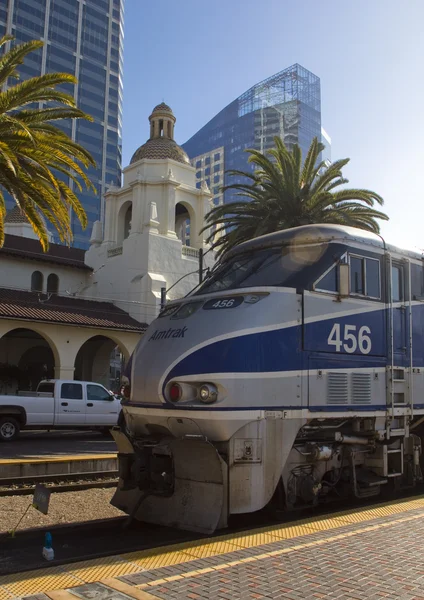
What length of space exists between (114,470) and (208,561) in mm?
8163

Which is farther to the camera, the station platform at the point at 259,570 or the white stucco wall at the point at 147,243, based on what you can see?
the white stucco wall at the point at 147,243

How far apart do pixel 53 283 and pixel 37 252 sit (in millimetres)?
2101

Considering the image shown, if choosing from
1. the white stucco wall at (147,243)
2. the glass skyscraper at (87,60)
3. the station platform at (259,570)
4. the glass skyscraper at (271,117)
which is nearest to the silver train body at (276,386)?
the station platform at (259,570)

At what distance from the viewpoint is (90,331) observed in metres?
29.4

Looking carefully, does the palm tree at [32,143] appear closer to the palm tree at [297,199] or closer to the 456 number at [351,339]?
the 456 number at [351,339]

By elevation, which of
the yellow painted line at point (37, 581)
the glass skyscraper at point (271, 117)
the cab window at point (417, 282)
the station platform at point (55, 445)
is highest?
the glass skyscraper at point (271, 117)

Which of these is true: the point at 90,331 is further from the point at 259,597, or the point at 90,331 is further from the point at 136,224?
the point at 259,597

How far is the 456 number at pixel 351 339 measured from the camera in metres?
7.91

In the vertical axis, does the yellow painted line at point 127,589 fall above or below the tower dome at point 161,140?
below

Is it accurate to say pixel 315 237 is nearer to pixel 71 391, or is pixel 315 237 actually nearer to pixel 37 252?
pixel 71 391

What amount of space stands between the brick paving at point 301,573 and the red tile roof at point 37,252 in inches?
1194

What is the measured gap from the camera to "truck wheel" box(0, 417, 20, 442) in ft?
62.0

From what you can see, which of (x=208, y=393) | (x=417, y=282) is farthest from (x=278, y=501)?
(x=417, y=282)

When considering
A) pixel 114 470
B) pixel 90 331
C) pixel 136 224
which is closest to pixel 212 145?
A: pixel 136 224
